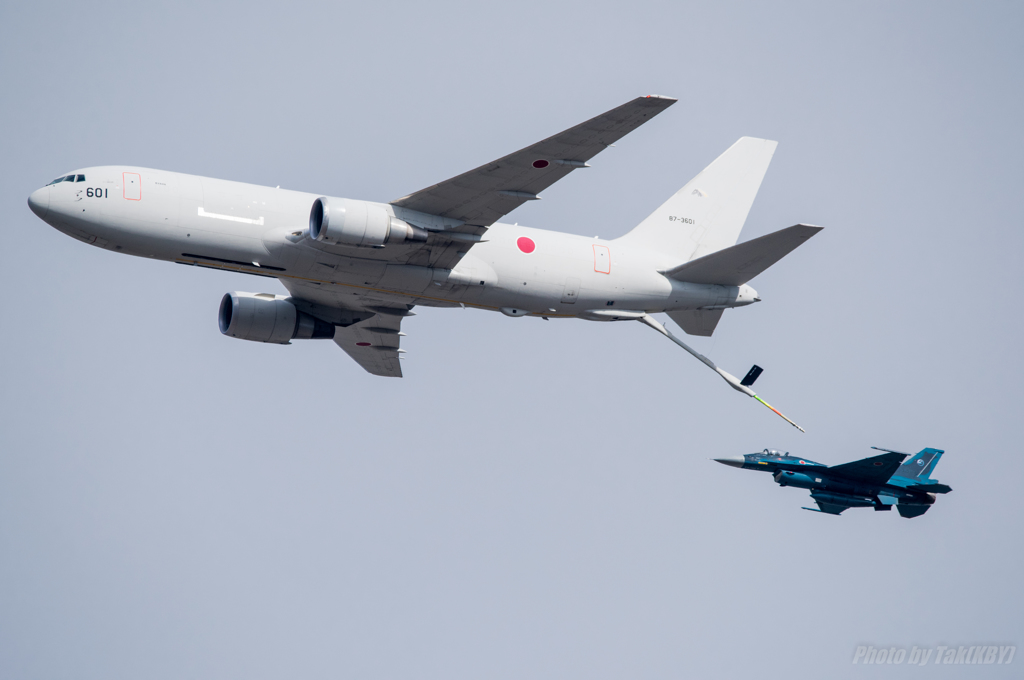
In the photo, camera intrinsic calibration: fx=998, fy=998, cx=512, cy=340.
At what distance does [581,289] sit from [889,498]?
65.9 ft

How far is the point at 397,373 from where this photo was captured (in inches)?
1684

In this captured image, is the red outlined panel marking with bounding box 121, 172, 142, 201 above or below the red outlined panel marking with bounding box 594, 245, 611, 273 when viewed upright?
above

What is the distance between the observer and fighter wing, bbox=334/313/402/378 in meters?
39.6

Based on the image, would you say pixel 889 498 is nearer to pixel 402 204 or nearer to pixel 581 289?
pixel 581 289

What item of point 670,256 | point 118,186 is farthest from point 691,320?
point 118,186

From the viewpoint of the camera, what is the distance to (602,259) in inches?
1391

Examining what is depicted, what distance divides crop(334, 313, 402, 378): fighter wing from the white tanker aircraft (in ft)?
0.44

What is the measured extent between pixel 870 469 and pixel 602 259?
Answer: 17540 mm

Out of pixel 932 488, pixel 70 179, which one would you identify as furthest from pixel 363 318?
pixel 932 488

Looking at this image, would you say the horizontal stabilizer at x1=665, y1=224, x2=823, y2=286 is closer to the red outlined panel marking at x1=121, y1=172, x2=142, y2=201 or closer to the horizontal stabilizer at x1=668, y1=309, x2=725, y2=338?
the horizontal stabilizer at x1=668, y1=309, x2=725, y2=338

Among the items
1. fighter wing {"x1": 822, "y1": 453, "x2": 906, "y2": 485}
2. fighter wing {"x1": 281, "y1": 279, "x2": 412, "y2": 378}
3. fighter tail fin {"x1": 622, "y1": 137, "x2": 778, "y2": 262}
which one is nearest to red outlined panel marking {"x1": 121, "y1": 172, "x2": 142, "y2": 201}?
fighter wing {"x1": 281, "y1": 279, "x2": 412, "y2": 378}

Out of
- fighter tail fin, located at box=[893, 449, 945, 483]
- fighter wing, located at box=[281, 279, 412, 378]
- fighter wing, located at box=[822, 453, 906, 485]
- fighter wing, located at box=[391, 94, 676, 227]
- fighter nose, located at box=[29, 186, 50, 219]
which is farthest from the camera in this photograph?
fighter tail fin, located at box=[893, 449, 945, 483]

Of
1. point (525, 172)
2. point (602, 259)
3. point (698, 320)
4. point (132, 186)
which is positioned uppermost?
point (525, 172)

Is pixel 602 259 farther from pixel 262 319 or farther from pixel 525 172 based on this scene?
pixel 262 319
